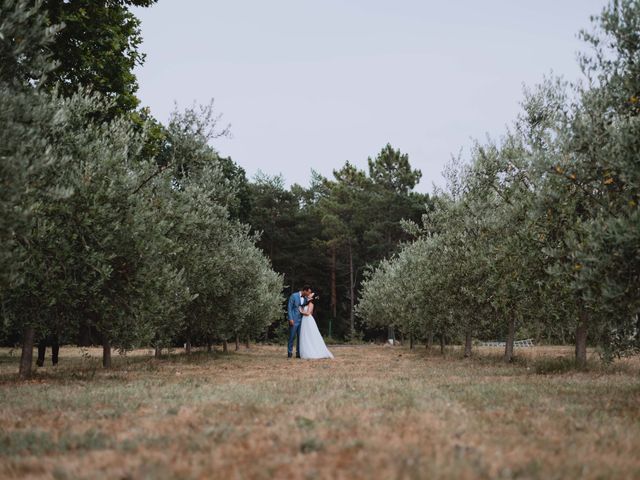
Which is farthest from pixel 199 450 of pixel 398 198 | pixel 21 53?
pixel 398 198

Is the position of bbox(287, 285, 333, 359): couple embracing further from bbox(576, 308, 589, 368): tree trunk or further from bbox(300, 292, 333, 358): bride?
bbox(576, 308, 589, 368): tree trunk

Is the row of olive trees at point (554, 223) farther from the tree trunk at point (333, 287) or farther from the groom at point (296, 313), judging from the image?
the tree trunk at point (333, 287)

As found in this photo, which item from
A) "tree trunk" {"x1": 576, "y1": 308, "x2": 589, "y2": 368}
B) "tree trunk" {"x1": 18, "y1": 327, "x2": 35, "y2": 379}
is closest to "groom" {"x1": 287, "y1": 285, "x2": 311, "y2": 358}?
"tree trunk" {"x1": 576, "y1": 308, "x2": 589, "y2": 368}

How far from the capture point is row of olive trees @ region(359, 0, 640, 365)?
10805mm

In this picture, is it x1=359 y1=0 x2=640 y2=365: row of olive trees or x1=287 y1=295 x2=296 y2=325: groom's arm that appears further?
x1=287 y1=295 x2=296 y2=325: groom's arm

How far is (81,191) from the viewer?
49.7ft

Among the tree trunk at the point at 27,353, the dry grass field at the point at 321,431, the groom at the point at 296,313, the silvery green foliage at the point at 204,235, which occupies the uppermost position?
the silvery green foliage at the point at 204,235

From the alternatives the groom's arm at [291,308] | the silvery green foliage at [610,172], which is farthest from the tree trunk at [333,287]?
the silvery green foliage at [610,172]

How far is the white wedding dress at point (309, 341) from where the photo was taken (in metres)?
28.5

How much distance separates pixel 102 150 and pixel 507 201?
13.9 meters

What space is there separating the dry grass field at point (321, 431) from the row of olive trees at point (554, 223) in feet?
8.06

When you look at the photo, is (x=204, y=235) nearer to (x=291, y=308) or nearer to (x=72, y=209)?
(x=291, y=308)

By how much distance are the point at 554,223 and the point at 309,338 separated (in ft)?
49.0

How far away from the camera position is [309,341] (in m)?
28.6
